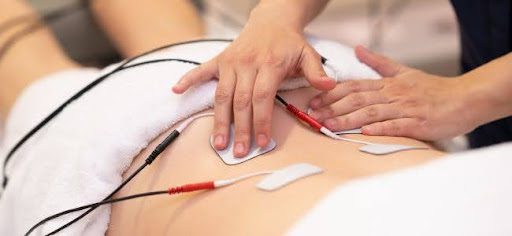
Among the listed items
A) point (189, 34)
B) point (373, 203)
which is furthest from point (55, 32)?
point (373, 203)

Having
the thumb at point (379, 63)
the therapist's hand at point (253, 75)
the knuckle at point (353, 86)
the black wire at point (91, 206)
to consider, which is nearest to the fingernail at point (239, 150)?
the therapist's hand at point (253, 75)

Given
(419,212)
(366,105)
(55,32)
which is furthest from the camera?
(55,32)

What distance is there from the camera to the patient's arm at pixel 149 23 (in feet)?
4.87

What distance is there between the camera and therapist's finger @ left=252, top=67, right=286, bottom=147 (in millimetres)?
949

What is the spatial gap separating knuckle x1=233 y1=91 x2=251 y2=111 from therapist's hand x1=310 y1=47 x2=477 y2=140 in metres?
0.12

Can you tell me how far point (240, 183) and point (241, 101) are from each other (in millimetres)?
144

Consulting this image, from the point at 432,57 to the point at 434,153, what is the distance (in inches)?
53.2

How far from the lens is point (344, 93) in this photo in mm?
1066

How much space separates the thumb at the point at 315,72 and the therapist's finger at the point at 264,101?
46 mm

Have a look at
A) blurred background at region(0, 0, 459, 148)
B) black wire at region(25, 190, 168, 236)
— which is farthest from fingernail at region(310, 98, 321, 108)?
blurred background at region(0, 0, 459, 148)

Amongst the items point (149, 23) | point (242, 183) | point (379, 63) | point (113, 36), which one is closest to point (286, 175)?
point (242, 183)

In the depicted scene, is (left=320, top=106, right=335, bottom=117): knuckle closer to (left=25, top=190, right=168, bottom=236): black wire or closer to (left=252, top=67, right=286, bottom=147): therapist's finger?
(left=252, top=67, right=286, bottom=147): therapist's finger

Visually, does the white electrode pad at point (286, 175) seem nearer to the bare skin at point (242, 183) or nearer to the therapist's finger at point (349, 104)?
the bare skin at point (242, 183)

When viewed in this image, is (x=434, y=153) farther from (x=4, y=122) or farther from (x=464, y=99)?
(x=4, y=122)
